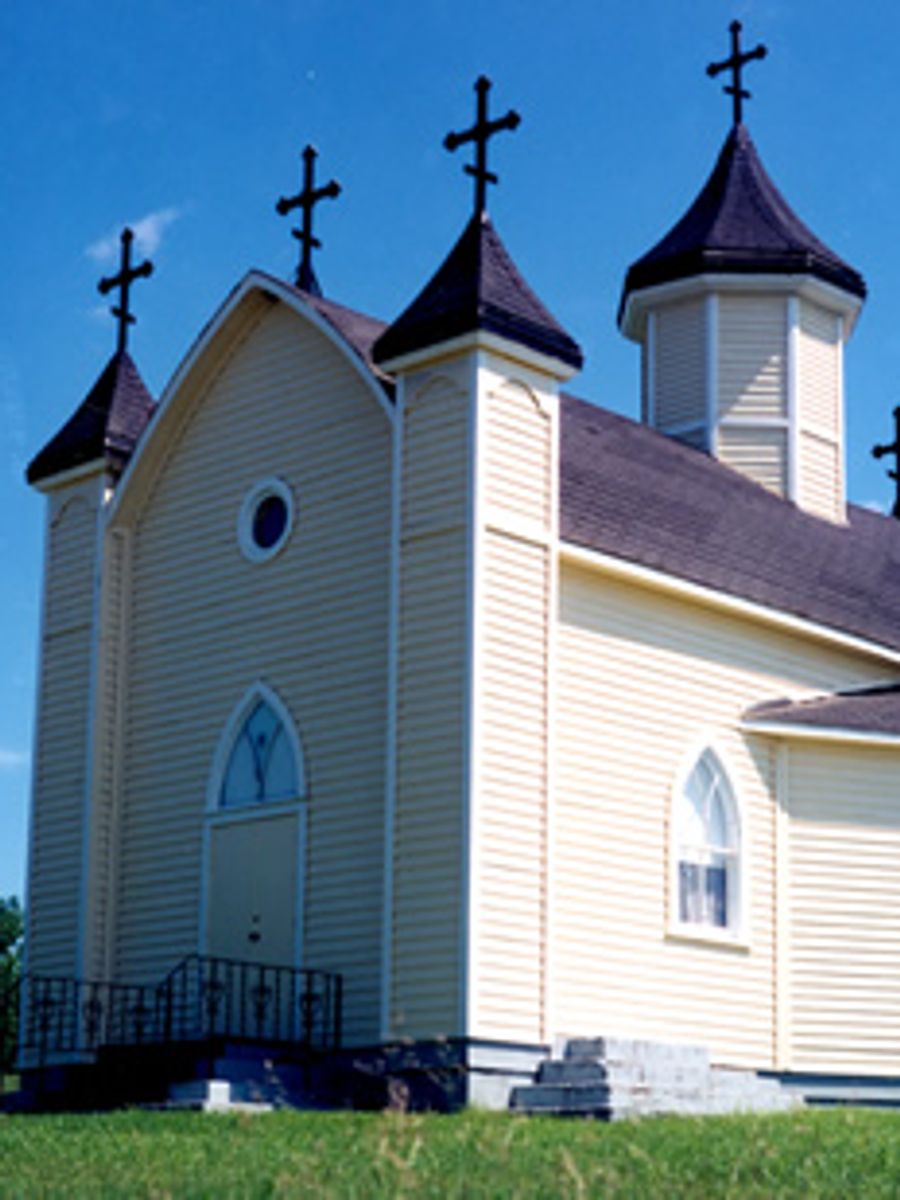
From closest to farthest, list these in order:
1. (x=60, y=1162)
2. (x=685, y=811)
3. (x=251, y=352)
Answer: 1. (x=60, y=1162)
2. (x=685, y=811)
3. (x=251, y=352)

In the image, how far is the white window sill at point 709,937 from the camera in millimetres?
18391

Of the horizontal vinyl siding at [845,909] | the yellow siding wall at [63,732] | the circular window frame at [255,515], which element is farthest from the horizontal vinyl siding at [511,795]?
the yellow siding wall at [63,732]

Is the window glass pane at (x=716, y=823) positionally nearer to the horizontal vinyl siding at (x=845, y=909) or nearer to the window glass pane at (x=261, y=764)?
the horizontal vinyl siding at (x=845, y=909)

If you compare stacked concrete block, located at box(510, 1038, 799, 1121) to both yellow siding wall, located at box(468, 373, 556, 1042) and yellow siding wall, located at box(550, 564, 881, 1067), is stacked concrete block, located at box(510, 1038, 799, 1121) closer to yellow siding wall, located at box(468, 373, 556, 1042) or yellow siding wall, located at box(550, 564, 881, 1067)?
yellow siding wall, located at box(468, 373, 556, 1042)

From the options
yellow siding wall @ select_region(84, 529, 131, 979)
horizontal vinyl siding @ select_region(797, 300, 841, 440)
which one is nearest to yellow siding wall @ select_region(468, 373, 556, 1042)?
yellow siding wall @ select_region(84, 529, 131, 979)

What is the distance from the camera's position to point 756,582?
2041 centimetres

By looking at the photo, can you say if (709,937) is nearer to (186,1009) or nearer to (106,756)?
(186,1009)

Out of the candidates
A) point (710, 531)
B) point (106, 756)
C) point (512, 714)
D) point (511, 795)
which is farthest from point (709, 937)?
point (106, 756)

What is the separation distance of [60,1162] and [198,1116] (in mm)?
3215

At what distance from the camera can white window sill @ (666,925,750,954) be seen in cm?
1839

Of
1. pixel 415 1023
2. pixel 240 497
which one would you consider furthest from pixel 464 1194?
pixel 240 497

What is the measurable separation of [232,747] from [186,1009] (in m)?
2.38

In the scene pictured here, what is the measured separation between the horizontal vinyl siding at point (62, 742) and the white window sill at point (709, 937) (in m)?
5.68

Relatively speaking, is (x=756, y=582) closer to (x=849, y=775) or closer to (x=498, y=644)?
(x=849, y=775)
